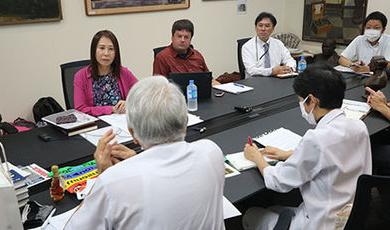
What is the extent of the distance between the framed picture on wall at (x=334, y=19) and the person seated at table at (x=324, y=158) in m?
3.92

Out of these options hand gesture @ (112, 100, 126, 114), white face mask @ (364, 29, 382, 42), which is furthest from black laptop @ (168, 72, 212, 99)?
white face mask @ (364, 29, 382, 42)

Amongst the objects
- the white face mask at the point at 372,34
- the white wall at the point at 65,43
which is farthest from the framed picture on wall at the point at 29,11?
the white face mask at the point at 372,34

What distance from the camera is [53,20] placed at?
11.6 feet

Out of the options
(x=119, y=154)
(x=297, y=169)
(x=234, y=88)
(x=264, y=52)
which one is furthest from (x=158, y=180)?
(x=264, y=52)

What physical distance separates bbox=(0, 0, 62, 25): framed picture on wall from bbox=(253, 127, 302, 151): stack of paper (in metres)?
2.49

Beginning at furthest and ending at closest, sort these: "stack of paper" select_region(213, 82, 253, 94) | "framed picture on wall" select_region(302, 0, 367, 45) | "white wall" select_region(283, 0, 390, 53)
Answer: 1. "white wall" select_region(283, 0, 390, 53)
2. "framed picture on wall" select_region(302, 0, 367, 45)
3. "stack of paper" select_region(213, 82, 253, 94)

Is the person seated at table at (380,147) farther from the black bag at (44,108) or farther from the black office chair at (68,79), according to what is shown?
the black bag at (44,108)

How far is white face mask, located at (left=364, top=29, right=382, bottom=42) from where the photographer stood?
11.7ft

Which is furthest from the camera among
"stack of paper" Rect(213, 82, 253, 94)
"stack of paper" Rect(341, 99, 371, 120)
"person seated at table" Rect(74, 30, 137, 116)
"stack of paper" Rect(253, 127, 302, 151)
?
"stack of paper" Rect(213, 82, 253, 94)

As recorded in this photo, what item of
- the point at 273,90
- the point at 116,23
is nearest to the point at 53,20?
the point at 116,23

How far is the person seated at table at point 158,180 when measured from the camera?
0.98 metres

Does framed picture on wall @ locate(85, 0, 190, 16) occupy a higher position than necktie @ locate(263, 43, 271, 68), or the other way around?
framed picture on wall @ locate(85, 0, 190, 16)

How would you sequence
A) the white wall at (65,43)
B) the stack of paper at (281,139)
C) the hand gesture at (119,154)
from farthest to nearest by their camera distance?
the white wall at (65,43) → the stack of paper at (281,139) → the hand gesture at (119,154)

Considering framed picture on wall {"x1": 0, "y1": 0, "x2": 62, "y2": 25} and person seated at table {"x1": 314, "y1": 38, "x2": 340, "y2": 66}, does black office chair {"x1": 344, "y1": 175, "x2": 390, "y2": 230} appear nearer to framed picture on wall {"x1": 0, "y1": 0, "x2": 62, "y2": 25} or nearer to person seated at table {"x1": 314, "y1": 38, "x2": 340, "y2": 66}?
framed picture on wall {"x1": 0, "y1": 0, "x2": 62, "y2": 25}
